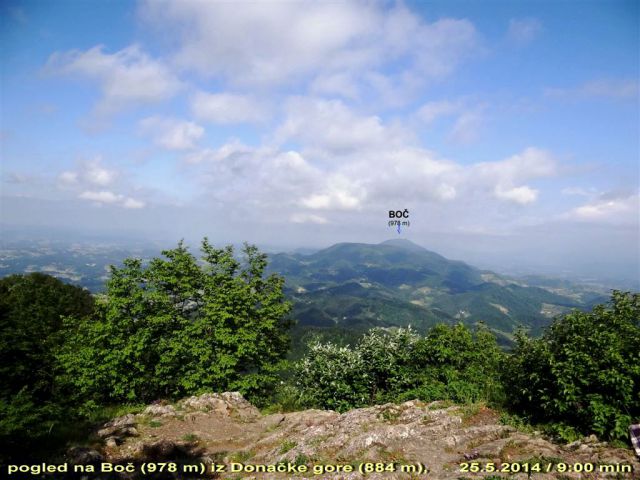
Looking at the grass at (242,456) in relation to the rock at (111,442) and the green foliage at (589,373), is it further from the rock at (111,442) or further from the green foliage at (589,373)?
the green foliage at (589,373)

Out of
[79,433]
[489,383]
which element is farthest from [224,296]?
[489,383]

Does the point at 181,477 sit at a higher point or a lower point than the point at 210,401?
higher

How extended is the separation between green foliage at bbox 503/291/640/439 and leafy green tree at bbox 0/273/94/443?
22763 millimetres

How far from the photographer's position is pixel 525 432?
15.8 metres

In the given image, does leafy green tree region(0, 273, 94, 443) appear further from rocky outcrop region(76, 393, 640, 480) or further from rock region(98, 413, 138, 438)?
rocky outcrop region(76, 393, 640, 480)

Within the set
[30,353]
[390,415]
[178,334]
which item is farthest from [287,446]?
[30,353]

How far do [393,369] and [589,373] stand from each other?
584 inches

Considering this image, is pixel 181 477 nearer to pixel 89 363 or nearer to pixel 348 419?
pixel 348 419

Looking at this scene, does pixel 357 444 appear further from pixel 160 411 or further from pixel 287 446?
pixel 160 411

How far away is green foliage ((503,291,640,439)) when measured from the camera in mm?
13469

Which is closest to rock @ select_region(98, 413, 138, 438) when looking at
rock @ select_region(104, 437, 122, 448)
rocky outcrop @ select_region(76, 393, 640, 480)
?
rocky outcrop @ select_region(76, 393, 640, 480)

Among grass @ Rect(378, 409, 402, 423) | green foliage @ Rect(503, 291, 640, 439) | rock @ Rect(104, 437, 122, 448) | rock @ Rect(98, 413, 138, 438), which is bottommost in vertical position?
rock @ Rect(98, 413, 138, 438)

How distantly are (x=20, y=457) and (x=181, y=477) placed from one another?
688cm

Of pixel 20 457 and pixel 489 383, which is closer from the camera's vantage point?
pixel 20 457
